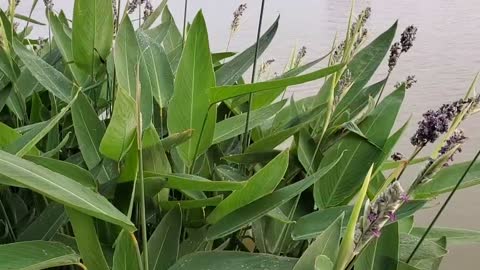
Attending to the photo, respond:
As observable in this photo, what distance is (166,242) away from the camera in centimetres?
42

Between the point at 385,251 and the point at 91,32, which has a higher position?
the point at 91,32

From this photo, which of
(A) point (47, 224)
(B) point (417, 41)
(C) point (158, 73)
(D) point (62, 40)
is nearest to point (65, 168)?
(A) point (47, 224)

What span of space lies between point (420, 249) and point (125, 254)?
0.20 m

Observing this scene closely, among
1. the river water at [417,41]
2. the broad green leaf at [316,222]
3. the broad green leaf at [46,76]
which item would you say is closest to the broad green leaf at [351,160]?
the broad green leaf at [316,222]

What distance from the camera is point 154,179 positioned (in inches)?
16.7

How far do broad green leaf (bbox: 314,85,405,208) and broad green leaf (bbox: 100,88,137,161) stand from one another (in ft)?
0.52

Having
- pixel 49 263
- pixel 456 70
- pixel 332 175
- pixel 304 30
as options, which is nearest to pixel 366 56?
pixel 332 175

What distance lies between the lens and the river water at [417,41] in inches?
49.3

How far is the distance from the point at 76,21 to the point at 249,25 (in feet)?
7.59

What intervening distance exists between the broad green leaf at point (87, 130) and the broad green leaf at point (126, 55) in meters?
0.04

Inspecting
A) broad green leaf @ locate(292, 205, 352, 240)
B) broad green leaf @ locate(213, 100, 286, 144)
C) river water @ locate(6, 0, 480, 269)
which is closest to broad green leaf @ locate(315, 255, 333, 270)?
broad green leaf @ locate(292, 205, 352, 240)

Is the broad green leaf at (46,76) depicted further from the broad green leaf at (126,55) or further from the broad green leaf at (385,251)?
the broad green leaf at (385,251)

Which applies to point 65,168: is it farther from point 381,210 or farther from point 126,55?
point 381,210

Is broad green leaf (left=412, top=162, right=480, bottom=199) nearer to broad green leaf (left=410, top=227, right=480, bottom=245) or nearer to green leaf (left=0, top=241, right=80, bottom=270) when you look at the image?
broad green leaf (left=410, top=227, right=480, bottom=245)
